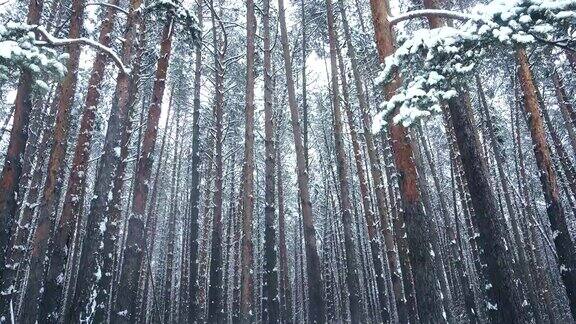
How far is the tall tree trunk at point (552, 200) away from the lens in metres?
9.58

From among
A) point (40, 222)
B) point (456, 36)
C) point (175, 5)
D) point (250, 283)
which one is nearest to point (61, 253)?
point (40, 222)

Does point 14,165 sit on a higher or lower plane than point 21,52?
lower

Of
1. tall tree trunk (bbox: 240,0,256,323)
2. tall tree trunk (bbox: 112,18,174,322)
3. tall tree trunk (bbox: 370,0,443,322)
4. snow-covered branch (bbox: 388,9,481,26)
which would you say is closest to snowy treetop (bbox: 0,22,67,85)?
tall tree trunk (bbox: 112,18,174,322)

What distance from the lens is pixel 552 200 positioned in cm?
983

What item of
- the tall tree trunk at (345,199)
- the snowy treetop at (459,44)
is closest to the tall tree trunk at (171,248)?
the tall tree trunk at (345,199)

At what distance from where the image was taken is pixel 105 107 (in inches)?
893

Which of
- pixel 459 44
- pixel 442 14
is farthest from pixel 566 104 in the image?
pixel 459 44

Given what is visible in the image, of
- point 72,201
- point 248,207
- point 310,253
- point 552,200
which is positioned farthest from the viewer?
point 310,253

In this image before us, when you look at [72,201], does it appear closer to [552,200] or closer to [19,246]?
[19,246]

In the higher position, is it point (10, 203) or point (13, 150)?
point (13, 150)

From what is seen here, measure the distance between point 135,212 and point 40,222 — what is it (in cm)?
240

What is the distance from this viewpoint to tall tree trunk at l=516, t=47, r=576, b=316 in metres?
9.58

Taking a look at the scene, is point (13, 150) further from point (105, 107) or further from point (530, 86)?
point (105, 107)

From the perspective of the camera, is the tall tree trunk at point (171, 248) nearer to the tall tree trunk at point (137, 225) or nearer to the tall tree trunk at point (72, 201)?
the tall tree trunk at point (72, 201)
